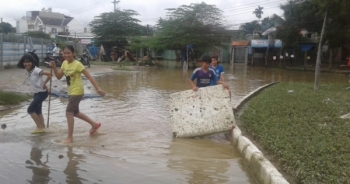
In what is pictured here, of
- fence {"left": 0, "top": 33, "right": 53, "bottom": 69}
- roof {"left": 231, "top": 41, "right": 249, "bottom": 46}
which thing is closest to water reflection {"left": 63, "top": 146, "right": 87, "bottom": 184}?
fence {"left": 0, "top": 33, "right": 53, "bottom": 69}

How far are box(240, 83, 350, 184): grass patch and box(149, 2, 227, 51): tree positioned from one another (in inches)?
868

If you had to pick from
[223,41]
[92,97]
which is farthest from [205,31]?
[92,97]

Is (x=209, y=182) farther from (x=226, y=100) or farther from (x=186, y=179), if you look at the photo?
(x=226, y=100)

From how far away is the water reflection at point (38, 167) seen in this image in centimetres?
461

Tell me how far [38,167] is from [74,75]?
68.6 inches

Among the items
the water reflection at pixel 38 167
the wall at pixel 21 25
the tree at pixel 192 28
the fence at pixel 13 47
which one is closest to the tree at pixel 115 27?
the tree at pixel 192 28

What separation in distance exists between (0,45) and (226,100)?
607 inches

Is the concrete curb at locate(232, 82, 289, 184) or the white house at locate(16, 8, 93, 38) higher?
the white house at locate(16, 8, 93, 38)

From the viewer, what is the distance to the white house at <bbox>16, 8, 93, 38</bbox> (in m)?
74.3

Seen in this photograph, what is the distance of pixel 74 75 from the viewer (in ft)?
20.6

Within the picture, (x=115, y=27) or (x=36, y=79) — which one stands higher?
(x=115, y=27)

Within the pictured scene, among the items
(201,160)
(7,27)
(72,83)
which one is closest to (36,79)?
(72,83)

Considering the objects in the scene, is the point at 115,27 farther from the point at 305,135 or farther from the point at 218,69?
the point at 305,135

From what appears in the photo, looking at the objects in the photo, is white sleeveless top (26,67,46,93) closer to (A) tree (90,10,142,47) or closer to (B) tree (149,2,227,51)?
(B) tree (149,2,227,51)
